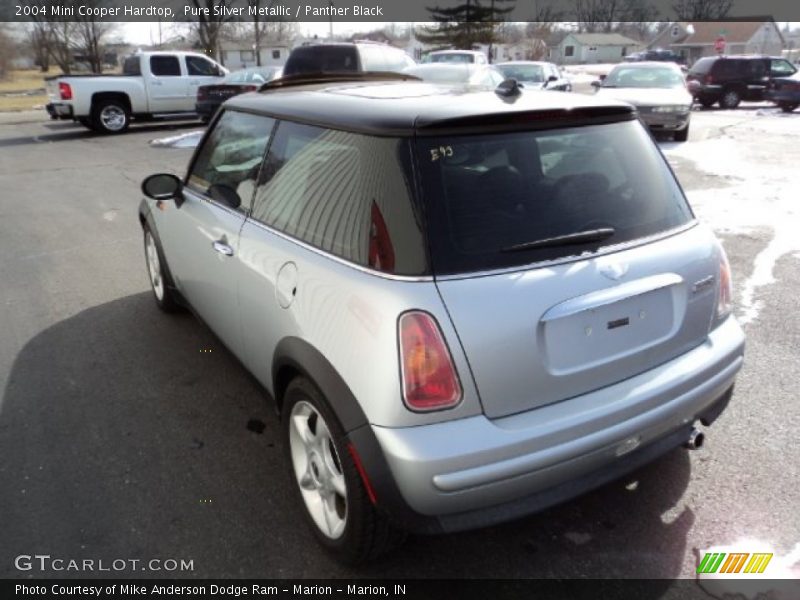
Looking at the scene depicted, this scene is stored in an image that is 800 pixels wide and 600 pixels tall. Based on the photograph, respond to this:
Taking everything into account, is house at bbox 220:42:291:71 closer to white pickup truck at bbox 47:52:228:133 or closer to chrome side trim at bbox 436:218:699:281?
white pickup truck at bbox 47:52:228:133

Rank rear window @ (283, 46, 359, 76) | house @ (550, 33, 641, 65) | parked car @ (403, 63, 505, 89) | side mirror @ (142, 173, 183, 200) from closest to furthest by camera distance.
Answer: side mirror @ (142, 173, 183, 200) → rear window @ (283, 46, 359, 76) → parked car @ (403, 63, 505, 89) → house @ (550, 33, 641, 65)

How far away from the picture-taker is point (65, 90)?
1600 centimetres

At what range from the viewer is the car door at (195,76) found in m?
17.7

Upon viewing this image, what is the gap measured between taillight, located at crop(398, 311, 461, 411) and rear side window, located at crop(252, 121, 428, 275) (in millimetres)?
175

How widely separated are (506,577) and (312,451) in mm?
861

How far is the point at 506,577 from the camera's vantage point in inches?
91.0

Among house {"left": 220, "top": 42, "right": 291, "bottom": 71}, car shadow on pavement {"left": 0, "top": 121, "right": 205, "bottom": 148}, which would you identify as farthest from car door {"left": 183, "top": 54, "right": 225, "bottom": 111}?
house {"left": 220, "top": 42, "right": 291, "bottom": 71}

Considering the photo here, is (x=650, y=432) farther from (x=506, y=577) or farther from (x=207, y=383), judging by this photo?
(x=207, y=383)

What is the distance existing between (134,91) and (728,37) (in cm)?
8118

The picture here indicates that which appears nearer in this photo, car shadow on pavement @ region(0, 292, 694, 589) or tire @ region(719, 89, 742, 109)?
car shadow on pavement @ region(0, 292, 694, 589)

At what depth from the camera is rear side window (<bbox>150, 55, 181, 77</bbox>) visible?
1727cm

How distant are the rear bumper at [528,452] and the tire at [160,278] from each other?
2843 mm

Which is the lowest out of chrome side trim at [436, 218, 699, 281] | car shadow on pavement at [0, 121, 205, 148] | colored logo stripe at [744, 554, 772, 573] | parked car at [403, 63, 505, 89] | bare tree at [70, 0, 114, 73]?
car shadow on pavement at [0, 121, 205, 148]

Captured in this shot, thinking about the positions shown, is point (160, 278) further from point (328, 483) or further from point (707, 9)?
Result: point (707, 9)
